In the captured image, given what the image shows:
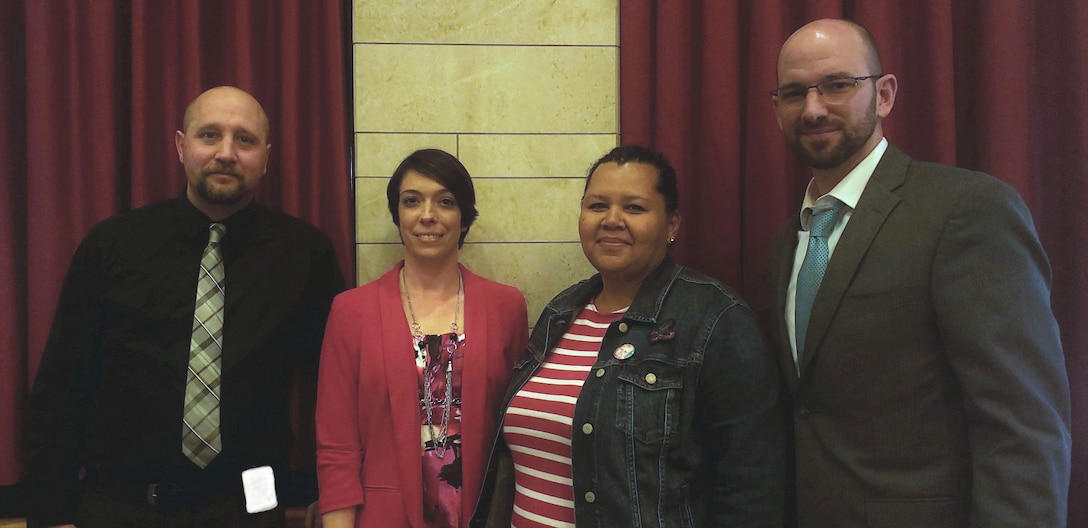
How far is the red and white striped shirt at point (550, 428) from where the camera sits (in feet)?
4.97

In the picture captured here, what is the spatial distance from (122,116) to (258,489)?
1275 mm

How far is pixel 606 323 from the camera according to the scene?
5.39ft

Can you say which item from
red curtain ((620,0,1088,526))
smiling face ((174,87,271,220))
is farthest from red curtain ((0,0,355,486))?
red curtain ((620,0,1088,526))

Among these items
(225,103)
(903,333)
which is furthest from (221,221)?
(903,333)

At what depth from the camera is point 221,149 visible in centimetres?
184

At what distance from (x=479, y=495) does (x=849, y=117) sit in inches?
49.0

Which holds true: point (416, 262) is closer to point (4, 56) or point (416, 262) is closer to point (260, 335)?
point (260, 335)

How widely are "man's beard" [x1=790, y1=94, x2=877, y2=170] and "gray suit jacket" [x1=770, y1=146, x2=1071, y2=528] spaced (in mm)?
67

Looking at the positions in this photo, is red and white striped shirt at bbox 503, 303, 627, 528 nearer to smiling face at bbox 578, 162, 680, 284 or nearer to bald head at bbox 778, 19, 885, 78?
smiling face at bbox 578, 162, 680, 284

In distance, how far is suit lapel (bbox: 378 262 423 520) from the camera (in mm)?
1703

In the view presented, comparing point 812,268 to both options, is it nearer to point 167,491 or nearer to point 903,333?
point 903,333

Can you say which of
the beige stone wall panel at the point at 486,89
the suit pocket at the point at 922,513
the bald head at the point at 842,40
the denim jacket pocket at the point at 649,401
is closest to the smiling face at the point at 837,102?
the bald head at the point at 842,40

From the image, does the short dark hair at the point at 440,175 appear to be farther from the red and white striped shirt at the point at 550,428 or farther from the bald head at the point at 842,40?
the bald head at the point at 842,40

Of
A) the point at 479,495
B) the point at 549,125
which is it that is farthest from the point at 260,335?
the point at 549,125
